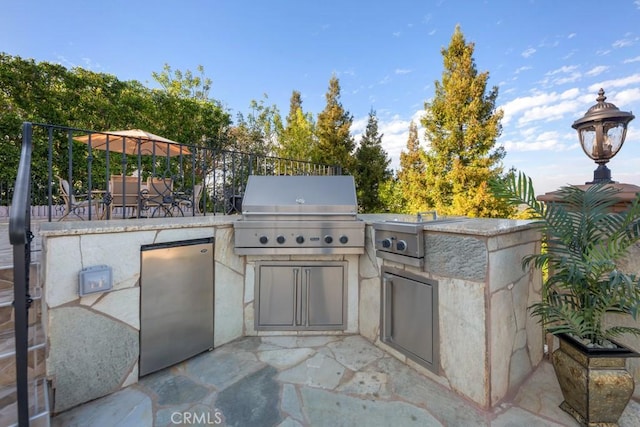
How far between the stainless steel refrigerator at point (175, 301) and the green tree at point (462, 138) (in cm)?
1013

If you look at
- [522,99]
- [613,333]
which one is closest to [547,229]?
[613,333]

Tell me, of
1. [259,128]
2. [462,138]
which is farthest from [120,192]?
[462,138]

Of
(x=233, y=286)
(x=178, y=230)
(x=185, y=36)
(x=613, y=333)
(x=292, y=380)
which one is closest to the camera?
(x=613, y=333)

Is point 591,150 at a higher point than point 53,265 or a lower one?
higher

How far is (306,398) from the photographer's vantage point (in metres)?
1.98

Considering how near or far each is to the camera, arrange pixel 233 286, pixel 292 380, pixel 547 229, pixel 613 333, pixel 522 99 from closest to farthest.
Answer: pixel 613 333, pixel 547 229, pixel 292 380, pixel 233 286, pixel 522 99

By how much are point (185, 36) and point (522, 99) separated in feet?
39.2

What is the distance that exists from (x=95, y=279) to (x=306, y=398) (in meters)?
1.85

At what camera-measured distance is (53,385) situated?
5.87 ft

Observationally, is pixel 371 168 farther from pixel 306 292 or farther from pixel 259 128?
pixel 306 292

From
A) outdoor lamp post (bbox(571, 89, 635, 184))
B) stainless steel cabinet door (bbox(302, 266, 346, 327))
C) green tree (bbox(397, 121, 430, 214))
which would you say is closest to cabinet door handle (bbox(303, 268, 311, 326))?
stainless steel cabinet door (bbox(302, 266, 346, 327))

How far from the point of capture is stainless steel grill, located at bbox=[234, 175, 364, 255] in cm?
270

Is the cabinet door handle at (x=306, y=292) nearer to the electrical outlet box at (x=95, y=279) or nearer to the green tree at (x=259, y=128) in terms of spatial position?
the electrical outlet box at (x=95, y=279)

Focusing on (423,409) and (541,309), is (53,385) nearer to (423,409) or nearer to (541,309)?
(423,409)
